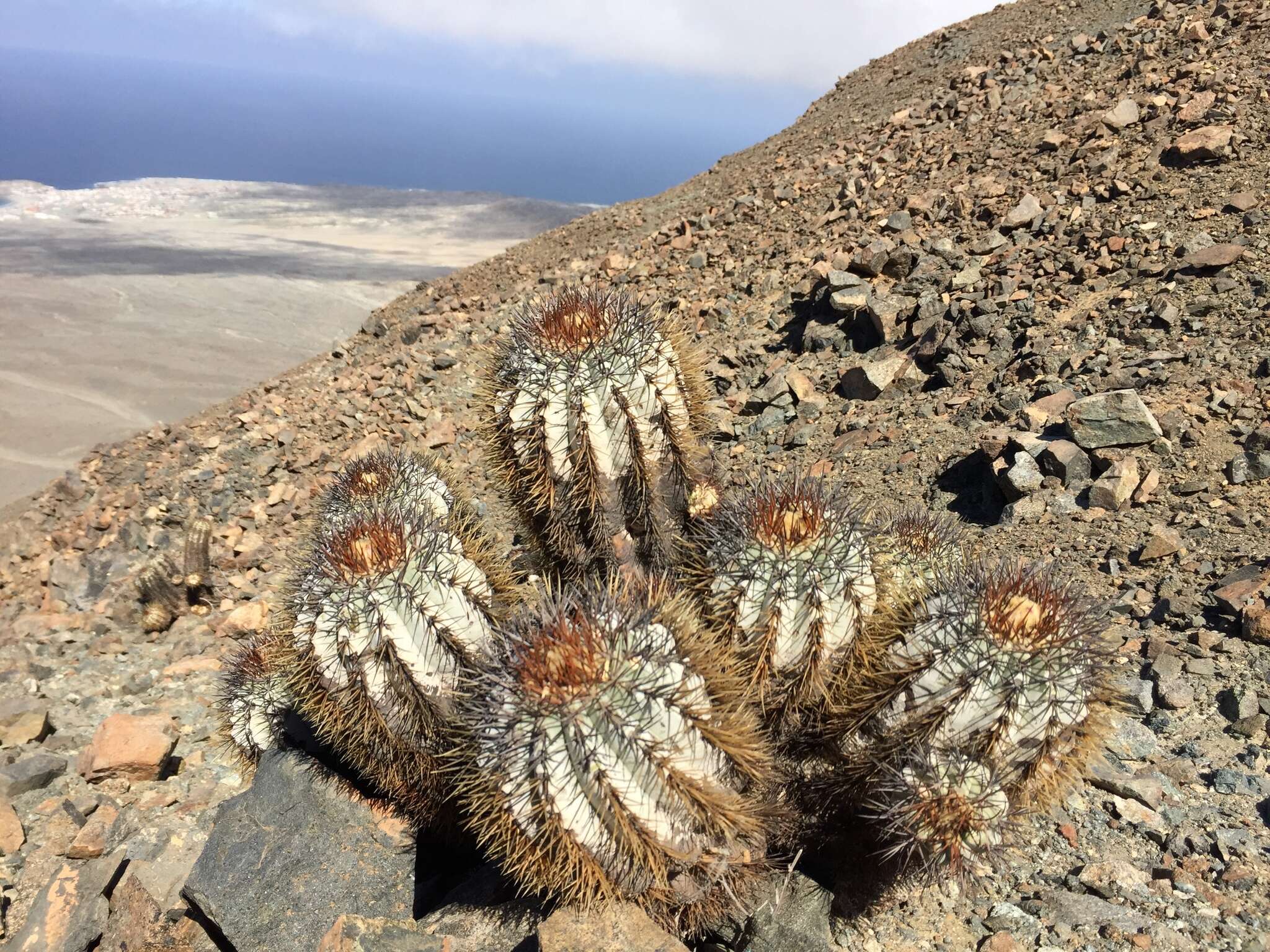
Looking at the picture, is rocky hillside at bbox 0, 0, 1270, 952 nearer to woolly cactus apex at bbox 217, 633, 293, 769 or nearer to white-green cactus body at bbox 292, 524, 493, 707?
woolly cactus apex at bbox 217, 633, 293, 769

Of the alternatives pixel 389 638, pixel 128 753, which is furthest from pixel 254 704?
pixel 389 638

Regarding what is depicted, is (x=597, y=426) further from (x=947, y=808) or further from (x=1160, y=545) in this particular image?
(x=1160, y=545)

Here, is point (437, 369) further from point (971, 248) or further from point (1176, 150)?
point (1176, 150)

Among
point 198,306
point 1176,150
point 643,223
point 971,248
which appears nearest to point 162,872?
point 971,248

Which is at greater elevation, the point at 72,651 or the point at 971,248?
the point at 971,248

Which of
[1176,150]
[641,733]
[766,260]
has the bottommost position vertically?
[641,733]

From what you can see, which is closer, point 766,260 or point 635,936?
point 635,936

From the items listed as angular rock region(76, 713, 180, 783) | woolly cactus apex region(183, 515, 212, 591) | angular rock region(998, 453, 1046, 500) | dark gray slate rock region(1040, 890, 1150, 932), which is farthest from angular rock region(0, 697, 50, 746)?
angular rock region(998, 453, 1046, 500)

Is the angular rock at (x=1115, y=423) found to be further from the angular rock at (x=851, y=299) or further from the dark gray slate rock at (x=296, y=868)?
the dark gray slate rock at (x=296, y=868)
